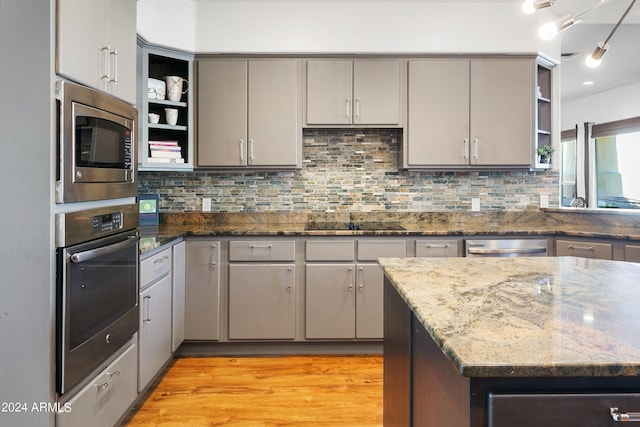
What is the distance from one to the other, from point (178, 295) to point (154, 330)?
0.42m

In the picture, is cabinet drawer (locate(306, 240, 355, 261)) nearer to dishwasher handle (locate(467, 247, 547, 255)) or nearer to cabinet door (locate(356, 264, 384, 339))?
cabinet door (locate(356, 264, 384, 339))

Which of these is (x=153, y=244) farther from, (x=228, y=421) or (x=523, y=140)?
(x=523, y=140)

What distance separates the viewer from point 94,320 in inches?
60.8

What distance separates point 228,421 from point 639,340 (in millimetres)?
1872

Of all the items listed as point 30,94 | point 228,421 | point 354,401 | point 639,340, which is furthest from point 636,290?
point 30,94

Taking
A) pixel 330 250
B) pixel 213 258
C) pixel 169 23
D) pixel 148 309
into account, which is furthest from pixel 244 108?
pixel 148 309

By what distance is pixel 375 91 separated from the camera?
121 inches

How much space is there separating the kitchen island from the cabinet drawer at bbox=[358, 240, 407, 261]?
1.37 metres

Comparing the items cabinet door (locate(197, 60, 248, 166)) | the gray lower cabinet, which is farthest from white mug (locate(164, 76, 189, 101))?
the gray lower cabinet

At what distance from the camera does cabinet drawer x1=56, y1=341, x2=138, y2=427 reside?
145 centimetres

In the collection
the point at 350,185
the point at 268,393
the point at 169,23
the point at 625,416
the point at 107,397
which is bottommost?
the point at 268,393

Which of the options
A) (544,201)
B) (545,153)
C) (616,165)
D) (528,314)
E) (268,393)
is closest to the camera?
(528,314)

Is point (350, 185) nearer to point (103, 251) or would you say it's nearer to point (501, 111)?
point (501, 111)

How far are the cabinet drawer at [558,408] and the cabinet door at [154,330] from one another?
1.88 meters
